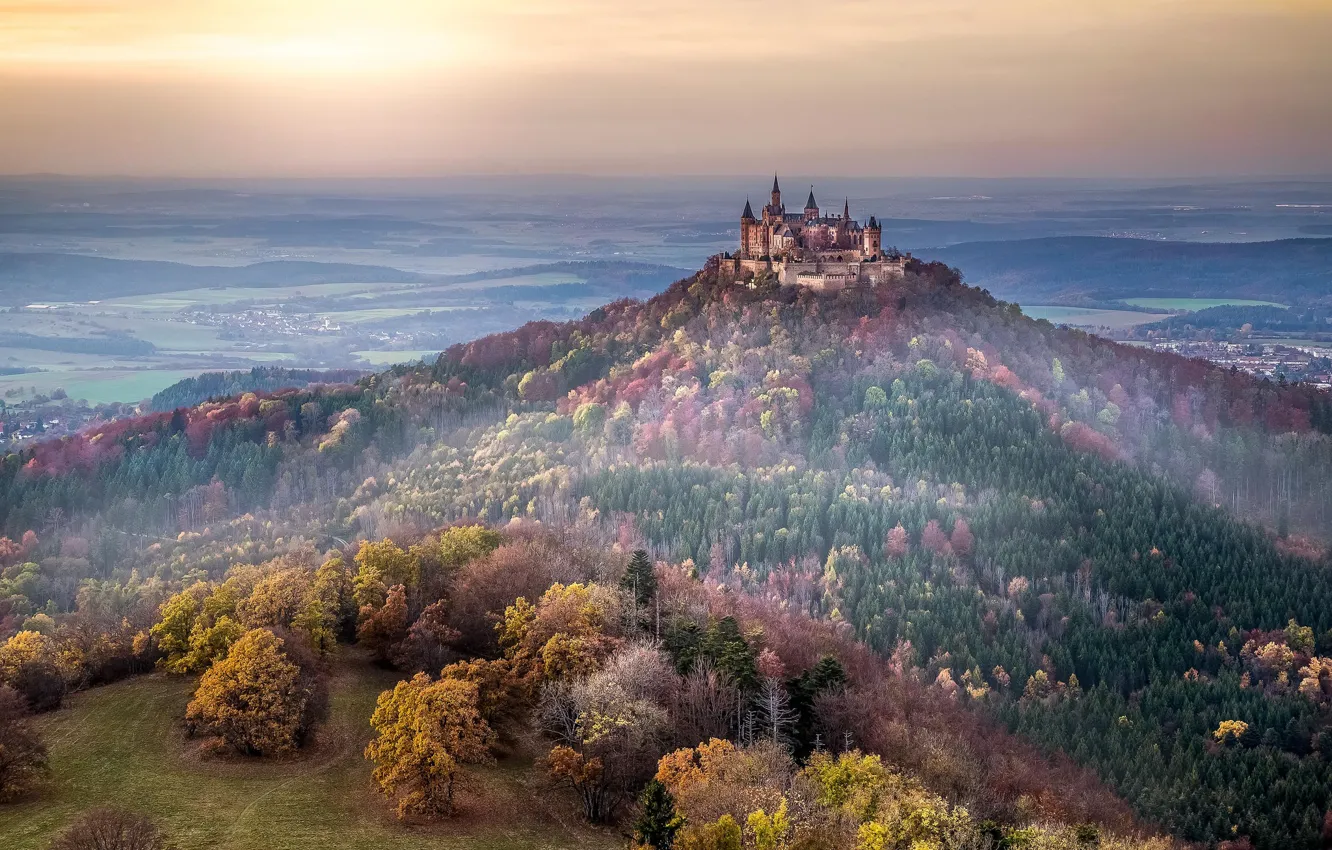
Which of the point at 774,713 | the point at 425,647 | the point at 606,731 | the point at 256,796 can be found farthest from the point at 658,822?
the point at 425,647

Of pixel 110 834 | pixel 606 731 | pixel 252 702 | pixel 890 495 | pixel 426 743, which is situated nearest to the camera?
pixel 110 834

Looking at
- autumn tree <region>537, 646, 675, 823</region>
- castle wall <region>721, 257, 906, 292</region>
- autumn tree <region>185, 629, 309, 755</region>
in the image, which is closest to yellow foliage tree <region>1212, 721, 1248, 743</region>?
autumn tree <region>537, 646, 675, 823</region>

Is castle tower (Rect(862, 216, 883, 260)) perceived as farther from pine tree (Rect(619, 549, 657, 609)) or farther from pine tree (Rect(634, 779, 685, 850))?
pine tree (Rect(634, 779, 685, 850))

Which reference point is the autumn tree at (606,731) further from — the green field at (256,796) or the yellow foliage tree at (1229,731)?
the yellow foliage tree at (1229,731)

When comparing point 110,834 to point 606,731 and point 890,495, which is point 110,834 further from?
point 890,495

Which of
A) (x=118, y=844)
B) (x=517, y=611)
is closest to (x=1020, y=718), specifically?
(x=517, y=611)

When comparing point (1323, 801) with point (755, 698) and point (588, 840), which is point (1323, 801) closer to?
→ point (755, 698)
